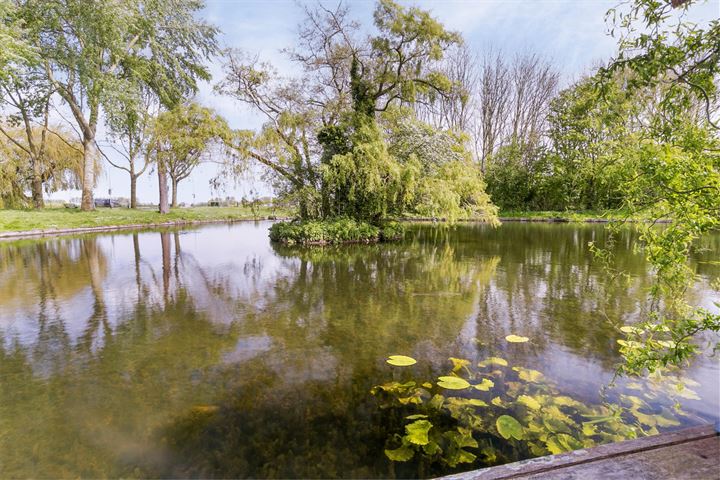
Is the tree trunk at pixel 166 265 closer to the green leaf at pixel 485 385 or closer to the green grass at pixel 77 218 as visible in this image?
the green grass at pixel 77 218

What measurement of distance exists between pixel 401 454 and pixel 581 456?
4.26 feet

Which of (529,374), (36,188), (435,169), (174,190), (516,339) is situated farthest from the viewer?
(174,190)

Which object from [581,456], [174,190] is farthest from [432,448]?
[174,190]

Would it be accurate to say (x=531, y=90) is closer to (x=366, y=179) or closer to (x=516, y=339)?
(x=366, y=179)

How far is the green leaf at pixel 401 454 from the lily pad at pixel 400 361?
123cm

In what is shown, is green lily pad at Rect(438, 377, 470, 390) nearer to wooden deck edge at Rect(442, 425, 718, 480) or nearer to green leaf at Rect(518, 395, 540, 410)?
green leaf at Rect(518, 395, 540, 410)

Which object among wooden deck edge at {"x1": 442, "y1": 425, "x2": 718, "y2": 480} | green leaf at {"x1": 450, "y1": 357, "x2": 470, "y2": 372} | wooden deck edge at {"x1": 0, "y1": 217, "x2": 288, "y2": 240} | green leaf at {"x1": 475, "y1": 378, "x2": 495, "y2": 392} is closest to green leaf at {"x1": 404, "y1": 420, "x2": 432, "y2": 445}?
green leaf at {"x1": 475, "y1": 378, "x2": 495, "y2": 392}

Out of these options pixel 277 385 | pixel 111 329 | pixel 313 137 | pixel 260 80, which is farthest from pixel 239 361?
pixel 260 80

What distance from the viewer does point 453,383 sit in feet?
10.9

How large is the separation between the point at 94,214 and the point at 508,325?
2293 centimetres

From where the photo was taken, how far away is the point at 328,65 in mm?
15602

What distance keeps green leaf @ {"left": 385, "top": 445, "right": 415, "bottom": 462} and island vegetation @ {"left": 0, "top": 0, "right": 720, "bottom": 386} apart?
1.66 metres

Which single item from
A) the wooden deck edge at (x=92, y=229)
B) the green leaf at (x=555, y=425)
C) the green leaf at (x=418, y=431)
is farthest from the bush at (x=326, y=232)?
the green leaf at (x=555, y=425)

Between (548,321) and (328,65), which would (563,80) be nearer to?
(328,65)
